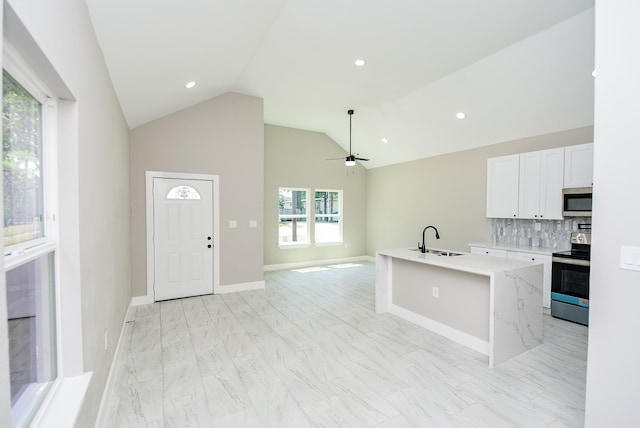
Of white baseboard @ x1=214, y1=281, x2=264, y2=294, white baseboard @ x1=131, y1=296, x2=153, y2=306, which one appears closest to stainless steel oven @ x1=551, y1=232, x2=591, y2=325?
white baseboard @ x1=214, y1=281, x2=264, y2=294

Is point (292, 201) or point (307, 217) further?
point (307, 217)

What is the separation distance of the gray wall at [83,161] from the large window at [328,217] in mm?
5782

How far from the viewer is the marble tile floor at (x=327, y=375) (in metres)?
2.21

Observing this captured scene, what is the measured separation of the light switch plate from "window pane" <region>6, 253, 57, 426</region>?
2.87 m

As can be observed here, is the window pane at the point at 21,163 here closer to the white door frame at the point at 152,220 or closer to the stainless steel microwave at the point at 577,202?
the white door frame at the point at 152,220

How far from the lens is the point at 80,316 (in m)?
1.65

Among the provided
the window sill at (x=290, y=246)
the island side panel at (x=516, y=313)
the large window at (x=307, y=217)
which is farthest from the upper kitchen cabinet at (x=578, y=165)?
the window sill at (x=290, y=246)

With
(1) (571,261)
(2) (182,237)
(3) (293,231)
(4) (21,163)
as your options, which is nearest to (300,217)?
(3) (293,231)

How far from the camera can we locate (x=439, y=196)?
6.56 m

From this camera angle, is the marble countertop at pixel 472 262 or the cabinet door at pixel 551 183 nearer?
the marble countertop at pixel 472 262

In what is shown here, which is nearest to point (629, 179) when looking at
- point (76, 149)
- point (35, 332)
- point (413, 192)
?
point (76, 149)

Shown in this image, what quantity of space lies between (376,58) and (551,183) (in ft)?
10.2

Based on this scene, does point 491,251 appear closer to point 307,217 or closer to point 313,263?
point 313,263

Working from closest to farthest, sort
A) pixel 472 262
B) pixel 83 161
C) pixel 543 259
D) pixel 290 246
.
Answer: pixel 83 161 < pixel 472 262 < pixel 543 259 < pixel 290 246
